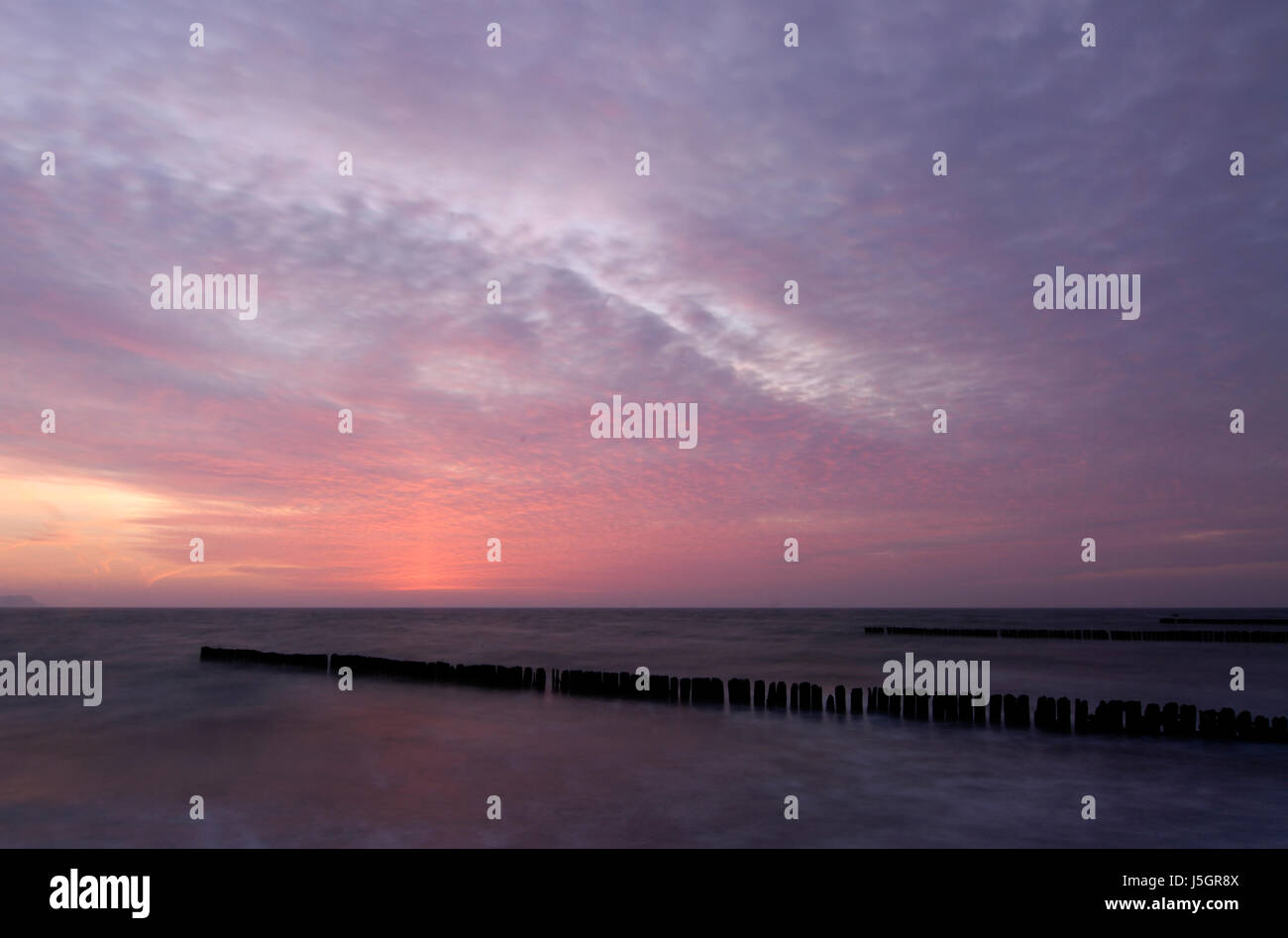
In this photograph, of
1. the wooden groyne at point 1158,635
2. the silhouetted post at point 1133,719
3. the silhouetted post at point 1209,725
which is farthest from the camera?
the wooden groyne at point 1158,635

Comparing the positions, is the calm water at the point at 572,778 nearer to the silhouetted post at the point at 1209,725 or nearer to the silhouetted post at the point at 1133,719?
the silhouetted post at the point at 1209,725

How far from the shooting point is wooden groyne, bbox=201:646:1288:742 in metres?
17.6

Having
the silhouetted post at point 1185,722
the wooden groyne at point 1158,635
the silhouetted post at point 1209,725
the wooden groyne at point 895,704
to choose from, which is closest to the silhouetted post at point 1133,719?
the wooden groyne at point 895,704

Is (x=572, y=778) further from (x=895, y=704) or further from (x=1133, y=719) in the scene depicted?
(x=1133, y=719)

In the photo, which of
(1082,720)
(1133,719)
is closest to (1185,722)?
(1133,719)

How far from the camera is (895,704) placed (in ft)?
66.5

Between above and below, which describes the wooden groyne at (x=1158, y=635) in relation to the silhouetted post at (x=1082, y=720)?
below

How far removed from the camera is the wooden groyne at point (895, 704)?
17641mm

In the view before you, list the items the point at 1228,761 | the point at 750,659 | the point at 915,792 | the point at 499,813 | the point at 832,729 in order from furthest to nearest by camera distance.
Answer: the point at 750,659 → the point at 832,729 → the point at 1228,761 → the point at 915,792 → the point at 499,813

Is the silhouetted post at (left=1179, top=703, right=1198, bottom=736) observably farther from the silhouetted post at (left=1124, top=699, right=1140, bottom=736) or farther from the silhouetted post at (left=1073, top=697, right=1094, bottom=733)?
the silhouetted post at (left=1073, top=697, right=1094, bottom=733)

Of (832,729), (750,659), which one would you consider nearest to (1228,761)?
(832,729)
